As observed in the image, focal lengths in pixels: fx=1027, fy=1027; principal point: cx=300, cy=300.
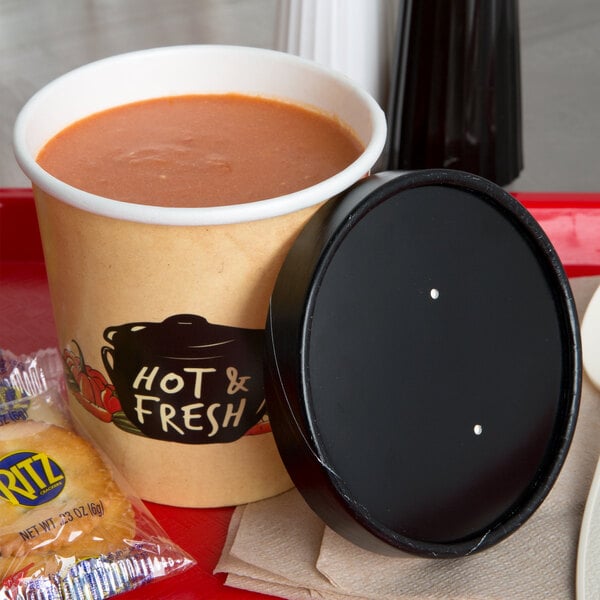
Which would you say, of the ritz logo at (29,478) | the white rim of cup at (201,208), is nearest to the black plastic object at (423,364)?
the white rim of cup at (201,208)

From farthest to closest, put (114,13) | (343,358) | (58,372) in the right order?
1. (114,13)
2. (58,372)
3. (343,358)

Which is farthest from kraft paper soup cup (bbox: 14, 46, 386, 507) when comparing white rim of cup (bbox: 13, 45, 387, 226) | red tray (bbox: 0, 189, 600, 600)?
red tray (bbox: 0, 189, 600, 600)

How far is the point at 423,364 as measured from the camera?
1.80 feet

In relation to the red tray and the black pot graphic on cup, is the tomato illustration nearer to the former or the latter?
the black pot graphic on cup

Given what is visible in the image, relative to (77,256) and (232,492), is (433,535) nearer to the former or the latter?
(232,492)

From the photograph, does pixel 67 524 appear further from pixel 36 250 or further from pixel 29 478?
pixel 36 250

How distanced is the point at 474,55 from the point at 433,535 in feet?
1.78

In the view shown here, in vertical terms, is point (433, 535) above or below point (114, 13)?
above

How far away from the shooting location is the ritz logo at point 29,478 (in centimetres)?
58

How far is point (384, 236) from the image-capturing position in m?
0.54

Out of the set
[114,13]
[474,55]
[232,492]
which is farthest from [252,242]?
[114,13]

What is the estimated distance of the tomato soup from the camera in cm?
56

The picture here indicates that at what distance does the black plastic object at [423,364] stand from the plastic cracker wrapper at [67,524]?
0.10 m

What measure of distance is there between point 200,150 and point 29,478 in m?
0.21
